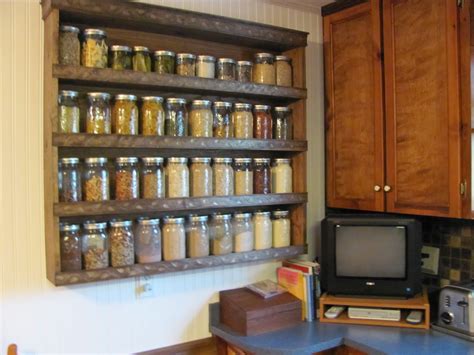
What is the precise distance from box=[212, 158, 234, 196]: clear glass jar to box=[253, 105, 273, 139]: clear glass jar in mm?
206

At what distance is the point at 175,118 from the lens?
1.93 metres

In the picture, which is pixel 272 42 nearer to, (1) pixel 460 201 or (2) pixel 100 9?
(2) pixel 100 9

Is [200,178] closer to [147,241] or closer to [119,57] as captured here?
[147,241]

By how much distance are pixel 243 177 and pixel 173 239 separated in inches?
16.2

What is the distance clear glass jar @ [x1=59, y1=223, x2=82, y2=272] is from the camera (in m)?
1.71

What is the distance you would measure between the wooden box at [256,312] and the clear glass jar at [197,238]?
27 cm

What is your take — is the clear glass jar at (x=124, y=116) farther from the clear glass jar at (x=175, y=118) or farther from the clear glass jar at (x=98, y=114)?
the clear glass jar at (x=175, y=118)

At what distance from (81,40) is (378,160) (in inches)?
54.0

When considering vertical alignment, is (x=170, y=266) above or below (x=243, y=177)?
below

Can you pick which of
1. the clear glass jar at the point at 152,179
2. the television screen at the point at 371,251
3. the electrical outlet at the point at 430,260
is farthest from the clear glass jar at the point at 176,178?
the electrical outlet at the point at 430,260

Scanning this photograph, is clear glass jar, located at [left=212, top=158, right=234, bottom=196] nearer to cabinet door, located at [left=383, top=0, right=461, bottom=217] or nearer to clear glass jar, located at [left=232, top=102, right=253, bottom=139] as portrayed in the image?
clear glass jar, located at [left=232, top=102, right=253, bottom=139]

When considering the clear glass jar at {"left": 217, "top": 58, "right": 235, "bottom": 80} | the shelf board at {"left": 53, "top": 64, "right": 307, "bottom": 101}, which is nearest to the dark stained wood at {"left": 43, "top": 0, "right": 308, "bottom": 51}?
the clear glass jar at {"left": 217, "top": 58, "right": 235, "bottom": 80}

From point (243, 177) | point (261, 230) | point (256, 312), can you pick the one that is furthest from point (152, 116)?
point (256, 312)

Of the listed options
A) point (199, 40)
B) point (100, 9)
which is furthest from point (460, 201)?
point (100, 9)
